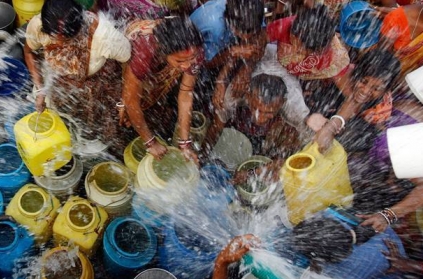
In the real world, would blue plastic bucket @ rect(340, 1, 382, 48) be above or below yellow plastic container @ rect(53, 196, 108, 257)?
above

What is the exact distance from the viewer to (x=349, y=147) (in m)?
3.23

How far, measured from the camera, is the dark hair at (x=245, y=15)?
9.57 ft

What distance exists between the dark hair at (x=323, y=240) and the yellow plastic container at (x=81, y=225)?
3.91 ft

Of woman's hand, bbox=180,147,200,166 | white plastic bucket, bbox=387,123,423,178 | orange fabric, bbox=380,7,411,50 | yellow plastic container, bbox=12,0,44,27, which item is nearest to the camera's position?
white plastic bucket, bbox=387,123,423,178

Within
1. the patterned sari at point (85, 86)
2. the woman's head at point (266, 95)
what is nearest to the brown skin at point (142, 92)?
the patterned sari at point (85, 86)

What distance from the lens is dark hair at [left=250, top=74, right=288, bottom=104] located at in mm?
2977

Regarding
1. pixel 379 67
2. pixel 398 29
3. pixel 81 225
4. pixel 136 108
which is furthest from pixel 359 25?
pixel 81 225

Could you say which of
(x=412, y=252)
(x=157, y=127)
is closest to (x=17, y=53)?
(x=157, y=127)

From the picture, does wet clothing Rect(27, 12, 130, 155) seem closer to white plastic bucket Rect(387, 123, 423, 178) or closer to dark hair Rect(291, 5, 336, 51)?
dark hair Rect(291, 5, 336, 51)

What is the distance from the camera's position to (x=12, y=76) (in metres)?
3.68

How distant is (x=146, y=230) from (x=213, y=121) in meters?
0.92

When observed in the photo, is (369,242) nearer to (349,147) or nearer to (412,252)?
(412,252)

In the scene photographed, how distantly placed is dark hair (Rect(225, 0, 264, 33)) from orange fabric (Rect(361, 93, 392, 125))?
906mm

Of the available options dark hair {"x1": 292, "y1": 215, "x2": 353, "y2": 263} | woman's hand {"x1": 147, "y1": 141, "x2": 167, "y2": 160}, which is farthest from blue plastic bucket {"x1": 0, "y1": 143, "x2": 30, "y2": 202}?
dark hair {"x1": 292, "y1": 215, "x2": 353, "y2": 263}
